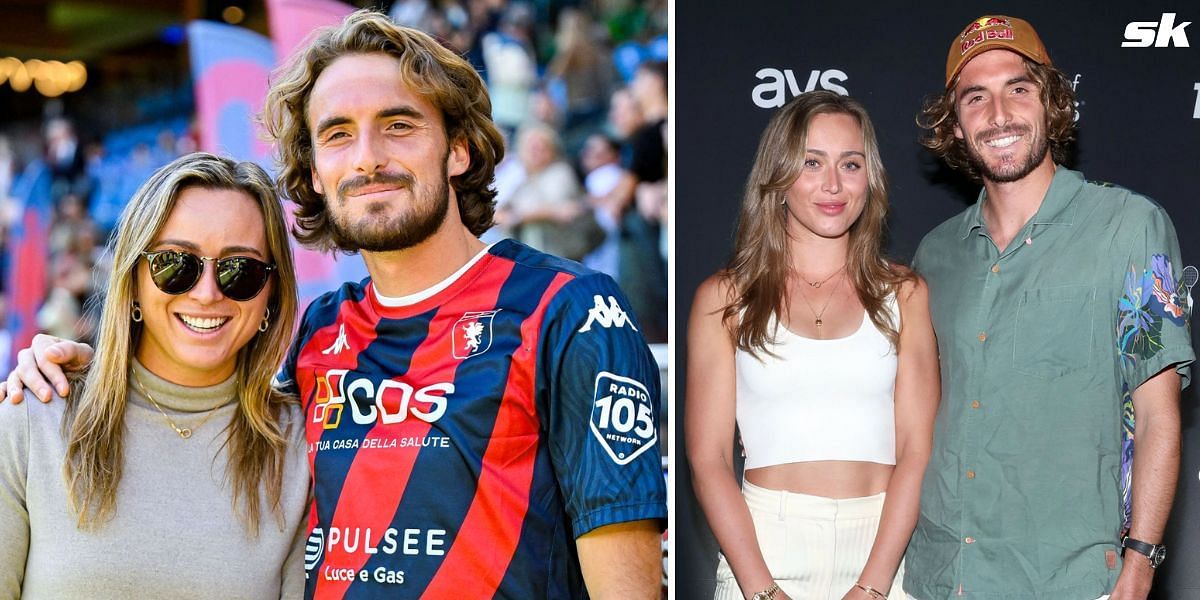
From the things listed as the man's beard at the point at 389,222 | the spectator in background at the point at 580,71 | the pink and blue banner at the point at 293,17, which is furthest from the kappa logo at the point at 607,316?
the pink and blue banner at the point at 293,17

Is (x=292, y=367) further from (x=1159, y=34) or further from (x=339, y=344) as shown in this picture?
(x=1159, y=34)

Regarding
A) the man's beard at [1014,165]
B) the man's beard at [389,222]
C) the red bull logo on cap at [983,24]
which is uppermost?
the red bull logo on cap at [983,24]

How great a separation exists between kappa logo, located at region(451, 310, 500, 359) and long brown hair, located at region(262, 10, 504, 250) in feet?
1.13

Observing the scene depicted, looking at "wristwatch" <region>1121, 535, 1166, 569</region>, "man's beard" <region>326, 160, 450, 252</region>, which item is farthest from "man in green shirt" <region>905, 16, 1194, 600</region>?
"man's beard" <region>326, 160, 450, 252</region>

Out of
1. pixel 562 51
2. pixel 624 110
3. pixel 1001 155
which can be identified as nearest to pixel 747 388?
pixel 1001 155

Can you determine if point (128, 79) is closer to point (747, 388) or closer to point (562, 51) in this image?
point (562, 51)

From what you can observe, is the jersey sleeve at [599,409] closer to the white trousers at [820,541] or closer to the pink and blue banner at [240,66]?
the white trousers at [820,541]

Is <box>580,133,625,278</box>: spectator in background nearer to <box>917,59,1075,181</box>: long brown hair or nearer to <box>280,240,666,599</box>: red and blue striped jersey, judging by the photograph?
<box>917,59,1075,181</box>: long brown hair

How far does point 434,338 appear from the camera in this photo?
91.3 inches

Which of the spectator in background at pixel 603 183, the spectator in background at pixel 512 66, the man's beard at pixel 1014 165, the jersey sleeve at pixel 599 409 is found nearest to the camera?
the jersey sleeve at pixel 599 409

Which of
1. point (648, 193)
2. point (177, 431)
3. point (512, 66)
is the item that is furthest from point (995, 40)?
point (512, 66)

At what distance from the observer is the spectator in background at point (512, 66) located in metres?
5.43

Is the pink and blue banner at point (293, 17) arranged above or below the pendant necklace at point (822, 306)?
above

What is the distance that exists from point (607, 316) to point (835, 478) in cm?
71
